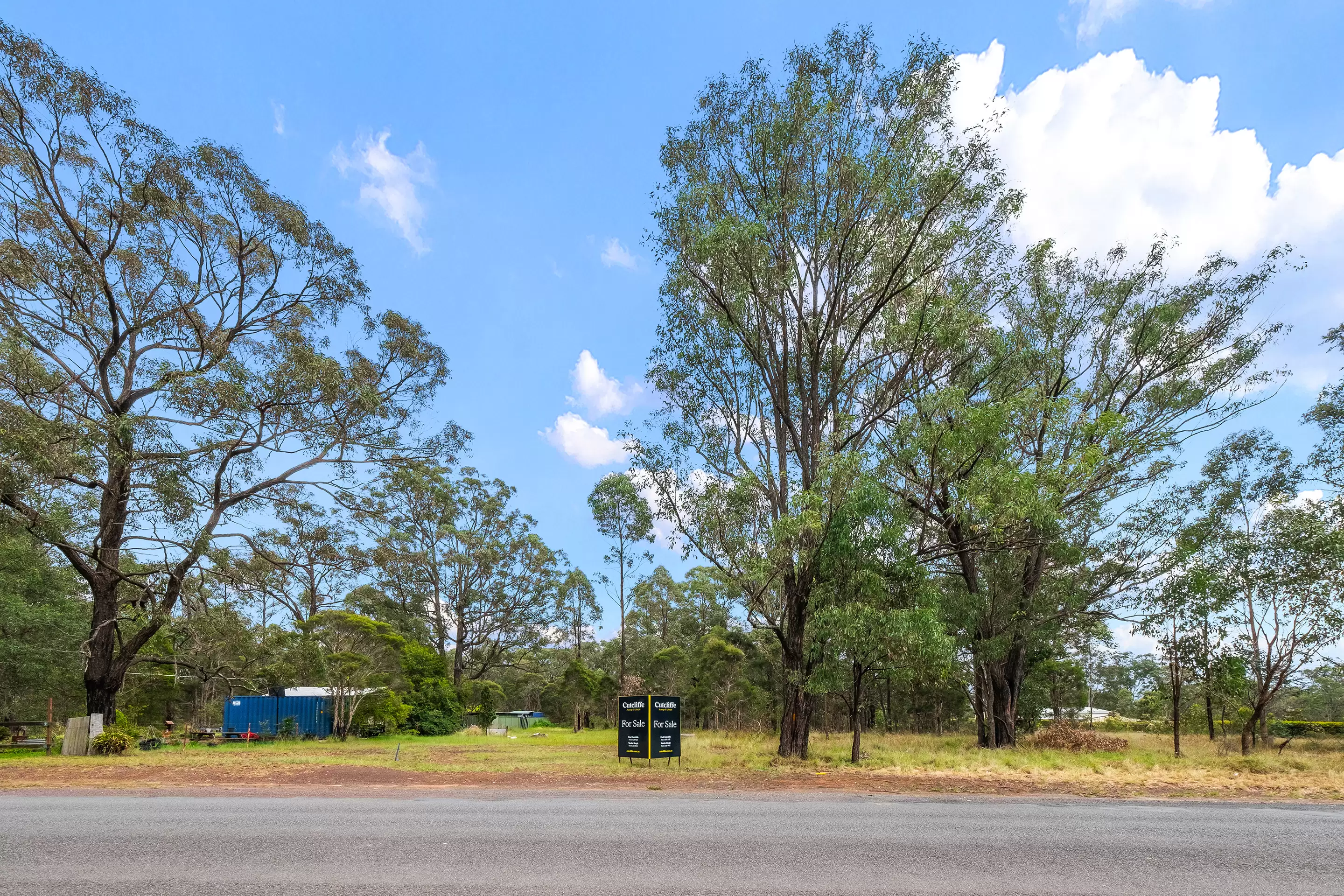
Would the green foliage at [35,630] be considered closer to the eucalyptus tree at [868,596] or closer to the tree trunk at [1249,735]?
the eucalyptus tree at [868,596]

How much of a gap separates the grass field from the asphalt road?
294 cm

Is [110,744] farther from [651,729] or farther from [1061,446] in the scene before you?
[1061,446]

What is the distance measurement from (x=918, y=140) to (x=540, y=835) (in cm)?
1669

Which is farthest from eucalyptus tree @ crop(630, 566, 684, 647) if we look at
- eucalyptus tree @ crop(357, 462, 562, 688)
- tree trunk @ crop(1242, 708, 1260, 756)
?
tree trunk @ crop(1242, 708, 1260, 756)

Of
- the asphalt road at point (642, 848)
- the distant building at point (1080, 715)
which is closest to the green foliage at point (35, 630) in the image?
the asphalt road at point (642, 848)

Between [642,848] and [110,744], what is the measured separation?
688 inches

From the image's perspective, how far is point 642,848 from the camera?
709 cm

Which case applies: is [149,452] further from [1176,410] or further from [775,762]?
[1176,410]

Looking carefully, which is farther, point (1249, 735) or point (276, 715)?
point (276, 715)

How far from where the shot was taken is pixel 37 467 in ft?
55.5

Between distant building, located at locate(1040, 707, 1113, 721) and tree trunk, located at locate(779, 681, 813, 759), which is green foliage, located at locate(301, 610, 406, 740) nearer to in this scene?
tree trunk, located at locate(779, 681, 813, 759)

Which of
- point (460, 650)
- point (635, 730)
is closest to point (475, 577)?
point (460, 650)

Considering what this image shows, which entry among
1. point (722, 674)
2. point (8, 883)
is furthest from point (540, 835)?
point (722, 674)

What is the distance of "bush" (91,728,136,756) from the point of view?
701 inches
